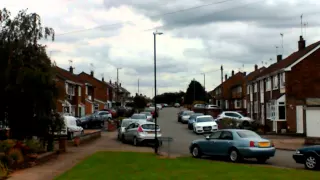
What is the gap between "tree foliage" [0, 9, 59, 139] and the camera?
23.6 m

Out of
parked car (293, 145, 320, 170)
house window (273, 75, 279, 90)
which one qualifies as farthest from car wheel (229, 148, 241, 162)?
house window (273, 75, 279, 90)

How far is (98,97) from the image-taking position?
363 feet

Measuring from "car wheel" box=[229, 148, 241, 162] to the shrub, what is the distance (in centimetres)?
892

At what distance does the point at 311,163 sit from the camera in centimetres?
1925

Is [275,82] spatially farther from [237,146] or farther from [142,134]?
[237,146]

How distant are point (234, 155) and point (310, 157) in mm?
3770

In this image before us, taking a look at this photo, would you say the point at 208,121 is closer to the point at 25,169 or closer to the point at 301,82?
the point at 301,82

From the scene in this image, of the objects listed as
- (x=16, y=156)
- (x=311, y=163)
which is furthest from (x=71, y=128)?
(x=311, y=163)

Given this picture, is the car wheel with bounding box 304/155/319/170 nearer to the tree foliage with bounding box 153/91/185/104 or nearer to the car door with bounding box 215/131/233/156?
the car door with bounding box 215/131/233/156

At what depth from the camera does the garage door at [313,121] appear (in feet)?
116

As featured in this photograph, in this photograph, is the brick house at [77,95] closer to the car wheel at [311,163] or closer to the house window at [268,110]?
the house window at [268,110]

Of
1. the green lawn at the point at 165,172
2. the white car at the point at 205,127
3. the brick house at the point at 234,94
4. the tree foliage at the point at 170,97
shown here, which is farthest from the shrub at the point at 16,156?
the tree foliage at the point at 170,97

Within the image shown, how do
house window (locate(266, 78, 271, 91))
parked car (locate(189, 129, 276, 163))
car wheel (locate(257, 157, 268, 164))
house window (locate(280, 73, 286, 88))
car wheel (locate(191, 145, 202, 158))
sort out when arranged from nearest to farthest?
1. parked car (locate(189, 129, 276, 163))
2. car wheel (locate(257, 157, 268, 164))
3. car wheel (locate(191, 145, 202, 158))
4. house window (locate(280, 73, 286, 88))
5. house window (locate(266, 78, 271, 91))

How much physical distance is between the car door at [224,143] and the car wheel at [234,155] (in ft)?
0.90
